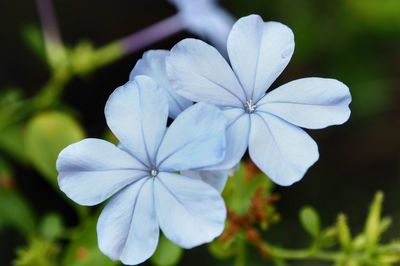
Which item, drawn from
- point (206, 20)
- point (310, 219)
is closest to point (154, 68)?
point (310, 219)

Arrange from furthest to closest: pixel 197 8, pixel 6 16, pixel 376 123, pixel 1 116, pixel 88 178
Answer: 1. pixel 376 123
2. pixel 6 16
3. pixel 197 8
4. pixel 1 116
5. pixel 88 178

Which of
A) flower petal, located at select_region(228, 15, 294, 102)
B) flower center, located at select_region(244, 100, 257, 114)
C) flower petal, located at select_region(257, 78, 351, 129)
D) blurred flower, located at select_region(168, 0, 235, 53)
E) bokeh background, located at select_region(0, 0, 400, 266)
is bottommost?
bokeh background, located at select_region(0, 0, 400, 266)

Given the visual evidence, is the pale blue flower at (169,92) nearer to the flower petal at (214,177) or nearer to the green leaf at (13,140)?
the flower petal at (214,177)

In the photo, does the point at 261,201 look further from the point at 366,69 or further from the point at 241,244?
the point at 366,69

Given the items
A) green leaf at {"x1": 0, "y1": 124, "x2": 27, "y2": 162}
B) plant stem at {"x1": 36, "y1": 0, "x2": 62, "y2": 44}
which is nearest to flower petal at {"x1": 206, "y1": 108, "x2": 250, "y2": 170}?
green leaf at {"x1": 0, "y1": 124, "x2": 27, "y2": 162}

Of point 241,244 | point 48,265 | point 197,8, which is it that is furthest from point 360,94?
point 48,265

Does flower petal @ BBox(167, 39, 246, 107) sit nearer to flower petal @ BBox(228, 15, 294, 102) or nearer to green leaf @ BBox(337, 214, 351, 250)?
flower petal @ BBox(228, 15, 294, 102)

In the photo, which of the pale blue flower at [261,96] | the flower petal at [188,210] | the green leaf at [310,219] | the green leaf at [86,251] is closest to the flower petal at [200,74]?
the pale blue flower at [261,96]
